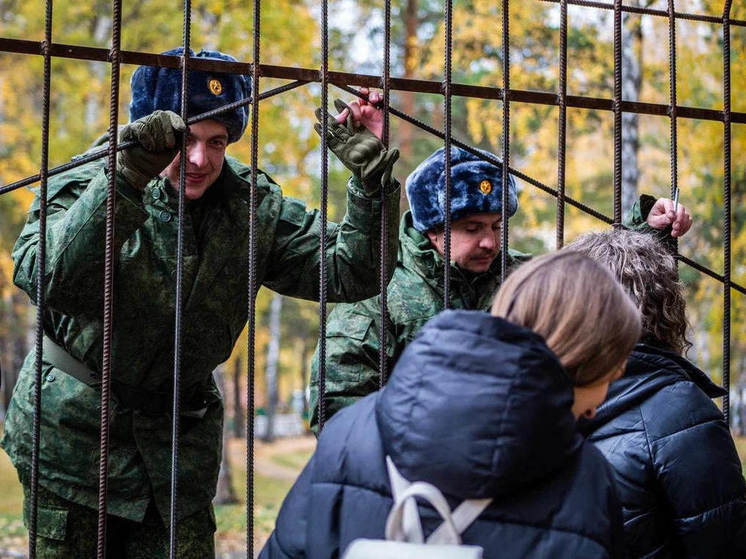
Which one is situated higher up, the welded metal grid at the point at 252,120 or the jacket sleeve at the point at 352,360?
the welded metal grid at the point at 252,120

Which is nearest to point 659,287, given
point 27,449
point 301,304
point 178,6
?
point 27,449

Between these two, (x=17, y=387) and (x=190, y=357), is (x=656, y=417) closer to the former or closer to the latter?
(x=190, y=357)

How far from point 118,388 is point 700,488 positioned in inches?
57.8

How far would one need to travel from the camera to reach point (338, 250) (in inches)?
98.2

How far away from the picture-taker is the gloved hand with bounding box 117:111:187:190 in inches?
82.5

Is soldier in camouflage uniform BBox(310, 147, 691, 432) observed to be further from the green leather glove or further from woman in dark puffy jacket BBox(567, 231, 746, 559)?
woman in dark puffy jacket BBox(567, 231, 746, 559)

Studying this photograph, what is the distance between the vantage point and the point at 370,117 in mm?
2299

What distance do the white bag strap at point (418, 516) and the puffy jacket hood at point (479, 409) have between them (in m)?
0.02

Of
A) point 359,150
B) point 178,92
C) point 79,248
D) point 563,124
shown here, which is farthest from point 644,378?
point 178,92

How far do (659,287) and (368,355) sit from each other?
3.29ft

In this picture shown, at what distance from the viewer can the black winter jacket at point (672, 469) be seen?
1.88m

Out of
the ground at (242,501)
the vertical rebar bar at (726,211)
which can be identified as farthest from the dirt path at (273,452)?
the vertical rebar bar at (726,211)

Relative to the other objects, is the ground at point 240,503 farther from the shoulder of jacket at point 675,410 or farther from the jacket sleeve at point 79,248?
the shoulder of jacket at point 675,410

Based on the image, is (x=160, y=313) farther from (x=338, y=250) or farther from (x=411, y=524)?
(x=411, y=524)
